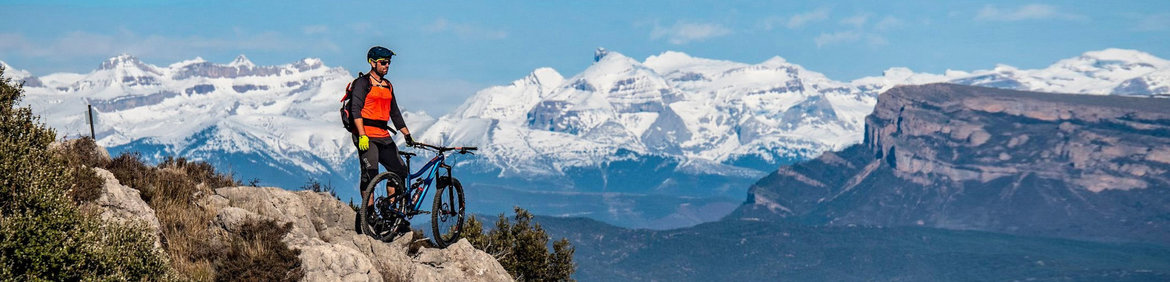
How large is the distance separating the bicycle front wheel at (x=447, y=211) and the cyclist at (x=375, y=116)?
42.3 inches

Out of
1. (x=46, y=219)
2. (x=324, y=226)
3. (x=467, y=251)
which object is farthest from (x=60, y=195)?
(x=467, y=251)

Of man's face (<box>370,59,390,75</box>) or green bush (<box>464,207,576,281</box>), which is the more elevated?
man's face (<box>370,59,390,75</box>)

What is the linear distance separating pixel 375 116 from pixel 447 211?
9.70 feet

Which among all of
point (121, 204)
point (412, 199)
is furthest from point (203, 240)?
point (412, 199)

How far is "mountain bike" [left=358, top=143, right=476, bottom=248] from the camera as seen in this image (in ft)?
83.5

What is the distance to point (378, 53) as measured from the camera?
85.7 feet

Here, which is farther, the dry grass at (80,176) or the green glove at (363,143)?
the green glove at (363,143)

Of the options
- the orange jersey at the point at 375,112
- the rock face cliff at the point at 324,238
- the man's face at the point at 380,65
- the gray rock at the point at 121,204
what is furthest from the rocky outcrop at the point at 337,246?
the man's face at the point at 380,65

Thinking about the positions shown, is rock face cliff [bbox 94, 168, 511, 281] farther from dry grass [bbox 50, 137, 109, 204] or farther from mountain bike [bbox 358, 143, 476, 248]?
mountain bike [bbox 358, 143, 476, 248]

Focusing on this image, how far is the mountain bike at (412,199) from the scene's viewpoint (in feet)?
83.5

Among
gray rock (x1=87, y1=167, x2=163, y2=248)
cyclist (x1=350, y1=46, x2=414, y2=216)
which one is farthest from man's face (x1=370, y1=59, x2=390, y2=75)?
gray rock (x1=87, y1=167, x2=163, y2=248)

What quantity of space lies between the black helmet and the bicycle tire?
2.60 metres

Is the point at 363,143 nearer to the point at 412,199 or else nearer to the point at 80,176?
the point at 412,199

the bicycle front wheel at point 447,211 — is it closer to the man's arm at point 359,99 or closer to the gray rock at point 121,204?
the man's arm at point 359,99
